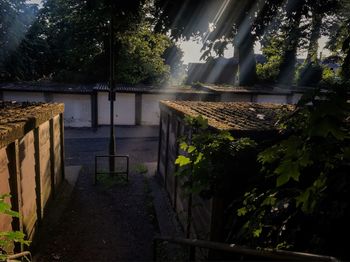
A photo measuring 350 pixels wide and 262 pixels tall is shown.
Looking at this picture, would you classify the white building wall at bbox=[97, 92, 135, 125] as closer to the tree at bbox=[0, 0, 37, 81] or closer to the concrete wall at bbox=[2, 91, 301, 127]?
the concrete wall at bbox=[2, 91, 301, 127]

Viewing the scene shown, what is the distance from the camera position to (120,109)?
956 inches

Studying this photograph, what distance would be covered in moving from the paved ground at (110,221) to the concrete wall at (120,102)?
8466 mm

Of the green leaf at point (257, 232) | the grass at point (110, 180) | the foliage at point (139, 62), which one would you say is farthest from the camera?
the foliage at point (139, 62)

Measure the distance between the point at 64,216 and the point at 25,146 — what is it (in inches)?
128

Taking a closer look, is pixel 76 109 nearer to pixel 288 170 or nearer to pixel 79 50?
pixel 79 50

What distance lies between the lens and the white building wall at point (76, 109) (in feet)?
77.1

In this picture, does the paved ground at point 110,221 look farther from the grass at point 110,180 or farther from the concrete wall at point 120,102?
the concrete wall at point 120,102

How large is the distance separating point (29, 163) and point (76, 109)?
16609mm

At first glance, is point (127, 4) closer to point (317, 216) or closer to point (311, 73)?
Answer: point (317, 216)

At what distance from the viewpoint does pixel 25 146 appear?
7285 millimetres

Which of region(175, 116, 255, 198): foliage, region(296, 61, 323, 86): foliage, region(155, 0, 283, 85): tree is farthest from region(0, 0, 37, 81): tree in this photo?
region(296, 61, 323, 86): foliage

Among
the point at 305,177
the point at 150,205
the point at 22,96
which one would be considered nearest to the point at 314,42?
the point at 150,205

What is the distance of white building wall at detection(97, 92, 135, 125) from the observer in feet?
78.3

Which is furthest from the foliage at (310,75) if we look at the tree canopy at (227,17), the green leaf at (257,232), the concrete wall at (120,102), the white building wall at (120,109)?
the green leaf at (257,232)
